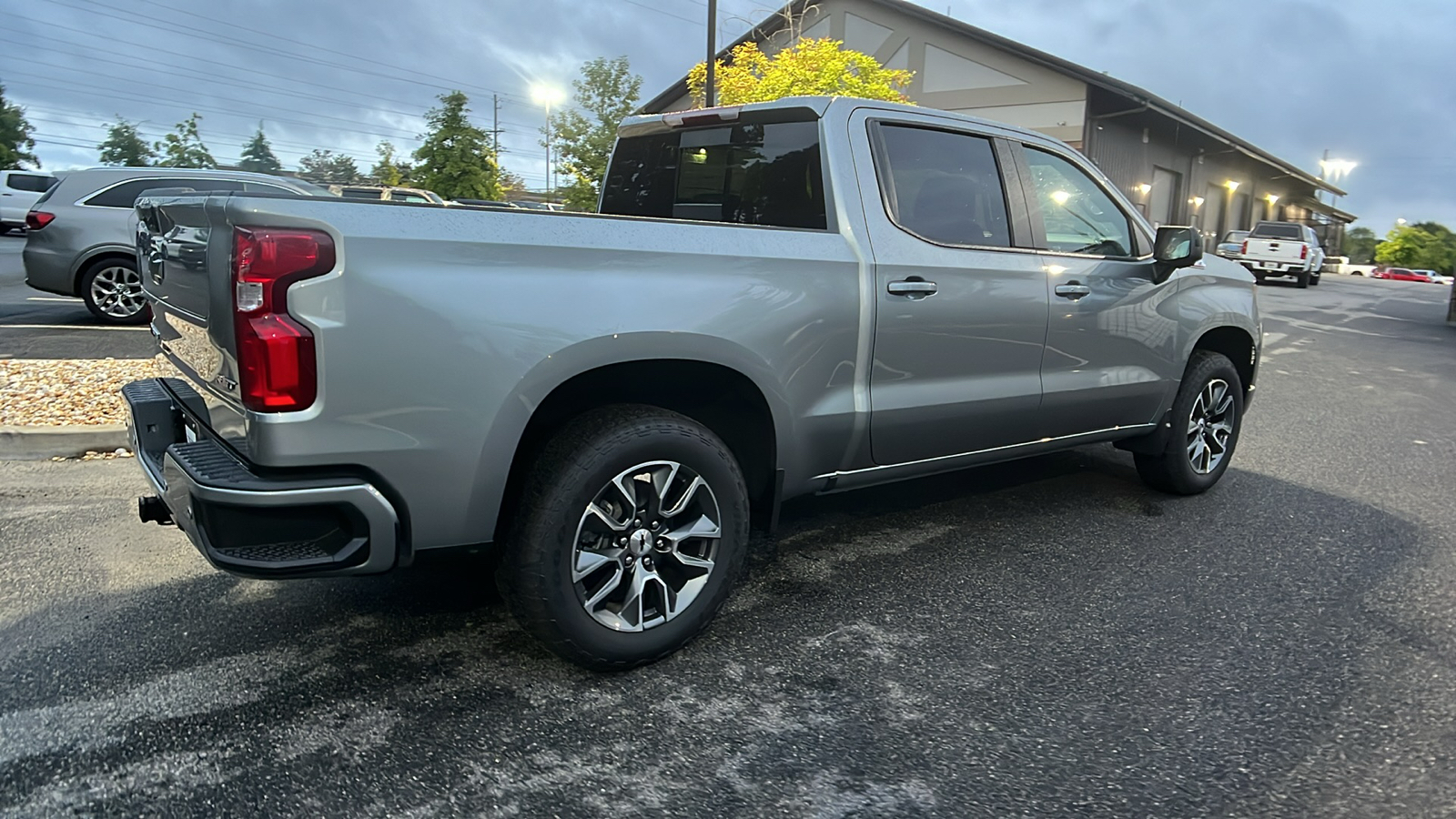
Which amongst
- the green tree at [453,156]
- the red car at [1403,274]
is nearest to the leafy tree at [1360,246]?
the red car at [1403,274]

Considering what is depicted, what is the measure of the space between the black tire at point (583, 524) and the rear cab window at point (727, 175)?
1028mm

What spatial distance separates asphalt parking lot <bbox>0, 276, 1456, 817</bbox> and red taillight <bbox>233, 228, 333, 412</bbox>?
0.96m

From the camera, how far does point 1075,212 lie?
443cm

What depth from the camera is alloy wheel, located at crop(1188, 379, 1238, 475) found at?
5082 mm

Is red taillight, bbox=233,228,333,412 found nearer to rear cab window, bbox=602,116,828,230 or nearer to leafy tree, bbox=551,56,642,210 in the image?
rear cab window, bbox=602,116,828,230

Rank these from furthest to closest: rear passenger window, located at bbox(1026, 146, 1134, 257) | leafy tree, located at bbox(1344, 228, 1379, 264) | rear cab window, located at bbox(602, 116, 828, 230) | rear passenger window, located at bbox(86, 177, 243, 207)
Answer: leafy tree, located at bbox(1344, 228, 1379, 264), rear passenger window, located at bbox(86, 177, 243, 207), rear passenger window, located at bbox(1026, 146, 1134, 257), rear cab window, located at bbox(602, 116, 828, 230)

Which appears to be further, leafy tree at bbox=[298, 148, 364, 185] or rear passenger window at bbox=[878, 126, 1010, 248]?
leafy tree at bbox=[298, 148, 364, 185]

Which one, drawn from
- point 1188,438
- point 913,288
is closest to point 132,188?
point 913,288

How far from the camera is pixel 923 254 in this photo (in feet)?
11.9

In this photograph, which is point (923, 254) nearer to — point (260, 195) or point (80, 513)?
point (260, 195)

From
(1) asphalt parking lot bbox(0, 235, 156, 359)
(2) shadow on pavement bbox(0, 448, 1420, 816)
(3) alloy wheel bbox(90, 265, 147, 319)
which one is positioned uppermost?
(3) alloy wheel bbox(90, 265, 147, 319)

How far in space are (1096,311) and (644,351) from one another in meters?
2.43

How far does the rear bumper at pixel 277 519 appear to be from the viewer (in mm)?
2396

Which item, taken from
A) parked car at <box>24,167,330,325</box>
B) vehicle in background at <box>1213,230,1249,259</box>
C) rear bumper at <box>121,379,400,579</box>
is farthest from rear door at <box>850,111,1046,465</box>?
vehicle in background at <box>1213,230,1249,259</box>
